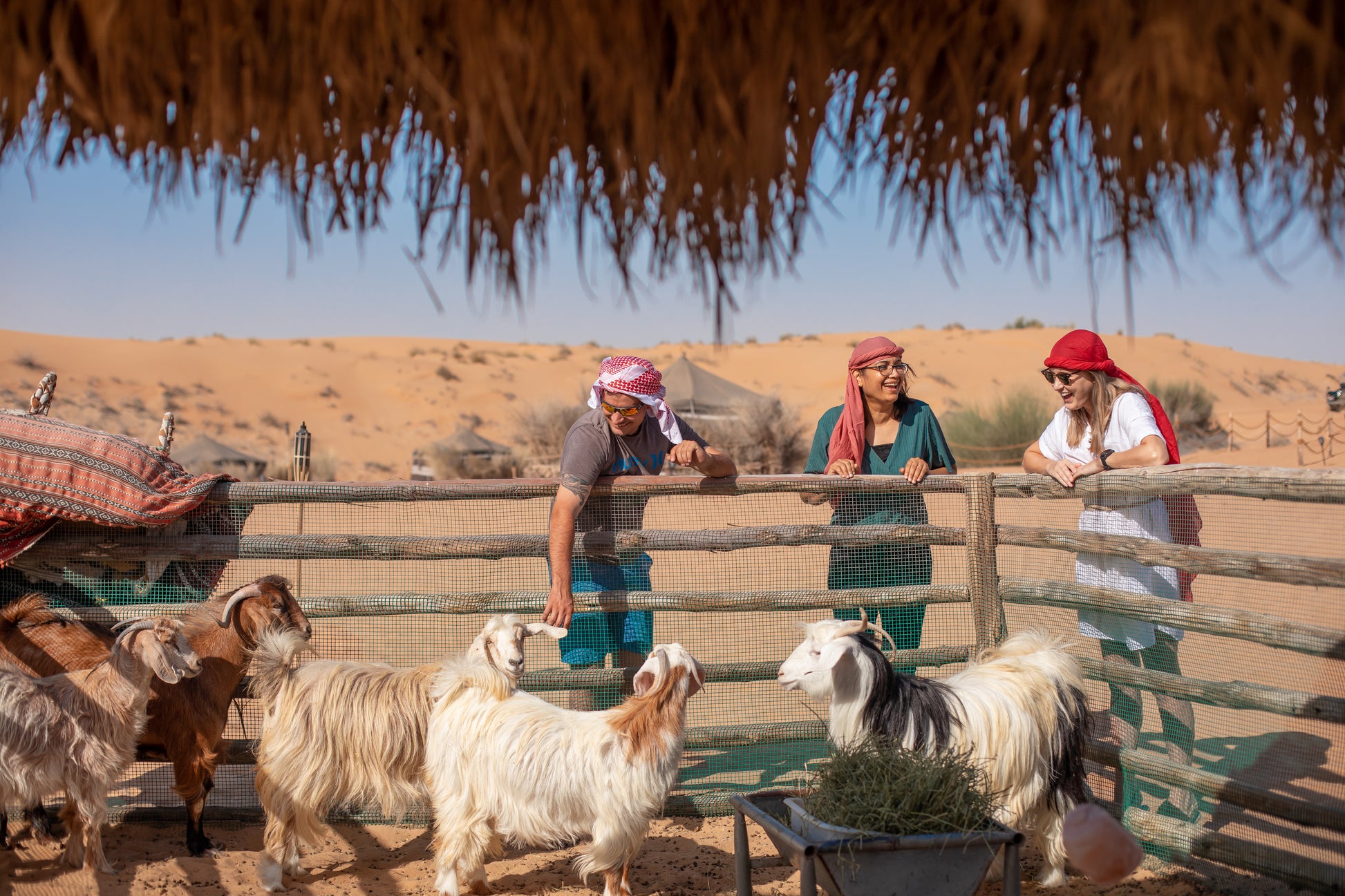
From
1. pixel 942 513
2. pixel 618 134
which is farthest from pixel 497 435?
pixel 618 134

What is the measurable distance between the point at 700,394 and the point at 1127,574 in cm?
2287

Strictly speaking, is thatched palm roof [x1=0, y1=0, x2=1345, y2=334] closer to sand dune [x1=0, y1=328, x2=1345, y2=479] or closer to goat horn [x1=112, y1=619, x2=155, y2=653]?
goat horn [x1=112, y1=619, x2=155, y2=653]

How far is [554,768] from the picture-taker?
12.4 ft

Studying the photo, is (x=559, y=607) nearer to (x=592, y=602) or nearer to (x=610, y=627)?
(x=592, y=602)

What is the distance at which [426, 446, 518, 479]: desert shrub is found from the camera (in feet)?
91.8

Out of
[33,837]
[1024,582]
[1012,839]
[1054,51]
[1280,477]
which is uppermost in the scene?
[1054,51]

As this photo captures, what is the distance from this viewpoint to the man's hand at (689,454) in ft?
15.0

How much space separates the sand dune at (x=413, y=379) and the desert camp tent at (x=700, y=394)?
479cm

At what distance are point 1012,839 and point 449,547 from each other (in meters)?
2.83

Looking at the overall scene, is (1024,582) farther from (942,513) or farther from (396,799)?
(396,799)

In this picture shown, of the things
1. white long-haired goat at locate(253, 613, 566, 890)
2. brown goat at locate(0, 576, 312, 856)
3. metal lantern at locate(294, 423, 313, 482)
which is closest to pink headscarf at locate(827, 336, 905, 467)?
white long-haired goat at locate(253, 613, 566, 890)

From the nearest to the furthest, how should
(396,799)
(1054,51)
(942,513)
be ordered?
1. (1054,51)
2. (396,799)
3. (942,513)

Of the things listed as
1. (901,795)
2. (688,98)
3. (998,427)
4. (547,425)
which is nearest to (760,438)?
(547,425)

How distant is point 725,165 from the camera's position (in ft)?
6.51
